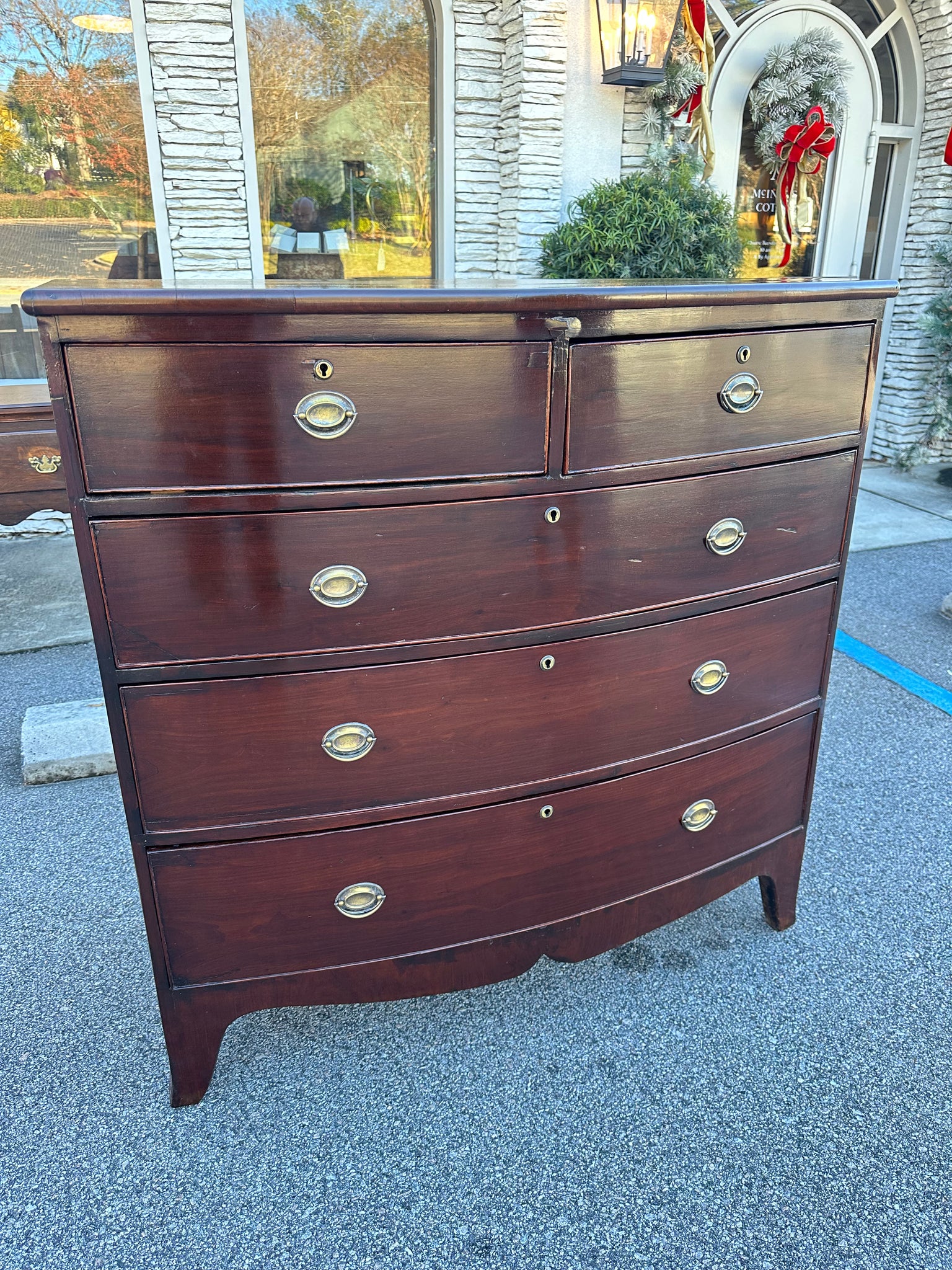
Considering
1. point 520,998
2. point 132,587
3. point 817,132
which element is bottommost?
point 520,998

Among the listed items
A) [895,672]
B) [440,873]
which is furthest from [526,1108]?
[895,672]

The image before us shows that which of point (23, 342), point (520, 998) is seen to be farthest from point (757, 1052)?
point (23, 342)

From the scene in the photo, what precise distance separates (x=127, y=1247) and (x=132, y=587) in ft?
3.74

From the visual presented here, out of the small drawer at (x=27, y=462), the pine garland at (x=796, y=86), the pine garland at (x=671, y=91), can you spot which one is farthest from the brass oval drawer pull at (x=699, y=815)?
the pine garland at (x=796, y=86)

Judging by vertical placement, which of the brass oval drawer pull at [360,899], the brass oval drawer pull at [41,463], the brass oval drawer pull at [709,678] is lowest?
the brass oval drawer pull at [360,899]

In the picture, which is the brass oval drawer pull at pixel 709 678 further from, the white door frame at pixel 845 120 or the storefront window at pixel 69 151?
the white door frame at pixel 845 120

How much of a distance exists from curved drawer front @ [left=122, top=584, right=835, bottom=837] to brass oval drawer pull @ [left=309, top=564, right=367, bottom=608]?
13 centimetres

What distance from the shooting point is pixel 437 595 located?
1479 millimetres

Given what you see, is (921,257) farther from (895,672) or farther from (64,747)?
(64,747)

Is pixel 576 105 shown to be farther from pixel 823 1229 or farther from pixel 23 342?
pixel 823 1229

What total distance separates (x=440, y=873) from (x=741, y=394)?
1074 millimetres

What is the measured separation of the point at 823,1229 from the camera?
1526 millimetres

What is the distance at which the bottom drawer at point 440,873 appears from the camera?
5.23 feet

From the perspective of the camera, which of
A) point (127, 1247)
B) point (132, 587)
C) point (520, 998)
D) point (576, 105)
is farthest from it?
point (576, 105)
